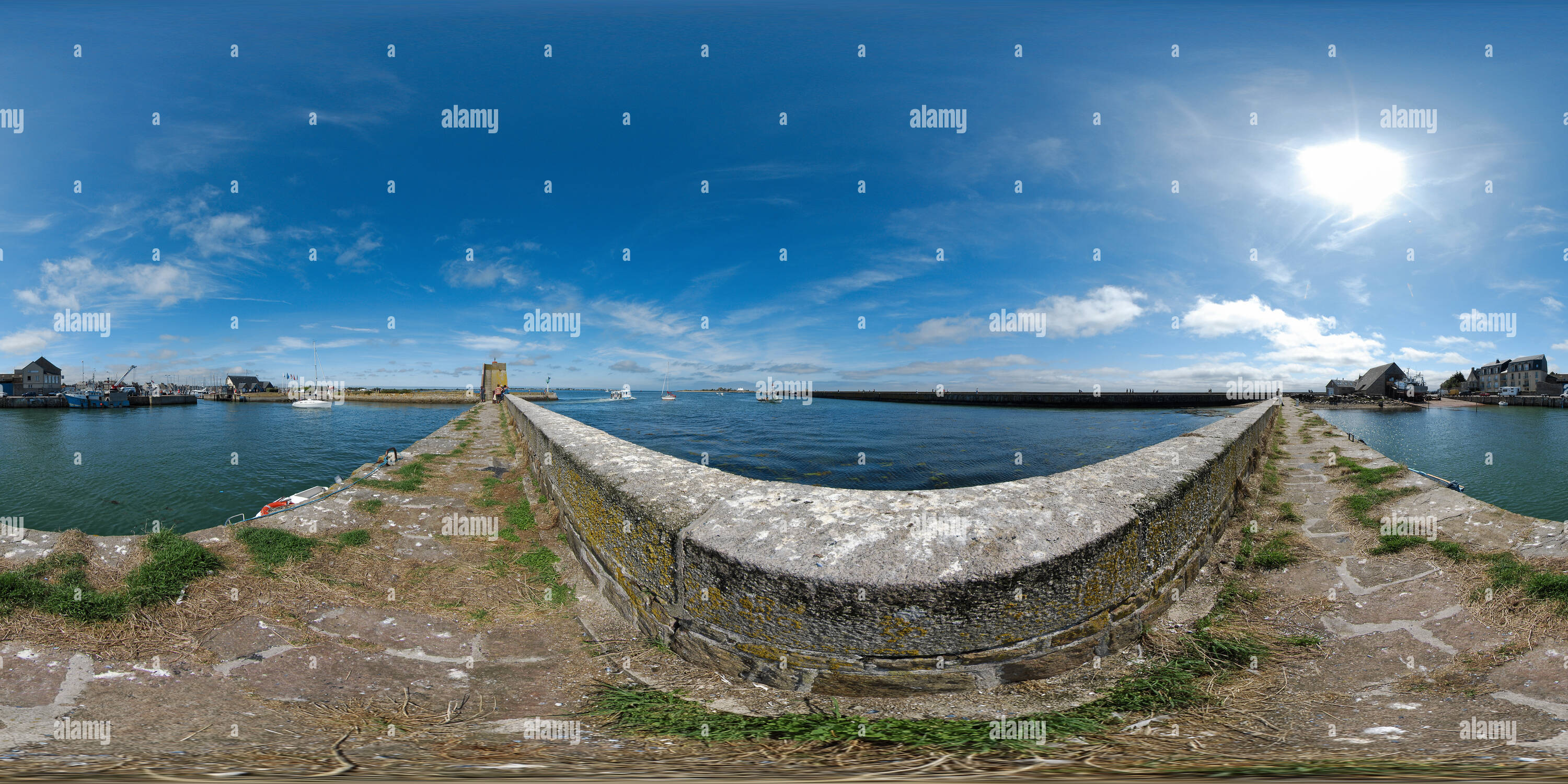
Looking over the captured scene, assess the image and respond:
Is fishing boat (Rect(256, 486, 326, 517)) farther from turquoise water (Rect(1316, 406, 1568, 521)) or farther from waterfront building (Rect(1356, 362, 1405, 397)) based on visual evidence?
waterfront building (Rect(1356, 362, 1405, 397))

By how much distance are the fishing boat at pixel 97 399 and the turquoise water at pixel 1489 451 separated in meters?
112

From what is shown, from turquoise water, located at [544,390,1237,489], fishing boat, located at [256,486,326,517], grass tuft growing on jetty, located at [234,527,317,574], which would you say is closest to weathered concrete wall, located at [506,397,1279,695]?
turquoise water, located at [544,390,1237,489]

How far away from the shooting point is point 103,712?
8.97 ft

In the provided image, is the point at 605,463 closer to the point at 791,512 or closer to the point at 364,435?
the point at 791,512

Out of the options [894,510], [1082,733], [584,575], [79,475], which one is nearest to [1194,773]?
[1082,733]

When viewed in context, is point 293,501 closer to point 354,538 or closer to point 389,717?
point 354,538

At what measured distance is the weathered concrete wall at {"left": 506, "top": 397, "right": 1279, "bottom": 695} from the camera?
270 centimetres

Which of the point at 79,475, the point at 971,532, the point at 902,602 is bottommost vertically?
the point at 79,475

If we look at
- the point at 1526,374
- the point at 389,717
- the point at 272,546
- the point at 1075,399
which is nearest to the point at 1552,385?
the point at 1526,374

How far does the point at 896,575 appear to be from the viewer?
267 centimetres

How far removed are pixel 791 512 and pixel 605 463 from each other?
260 cm

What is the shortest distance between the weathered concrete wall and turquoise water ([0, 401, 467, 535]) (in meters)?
12.6

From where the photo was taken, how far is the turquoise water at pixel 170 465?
437 inches

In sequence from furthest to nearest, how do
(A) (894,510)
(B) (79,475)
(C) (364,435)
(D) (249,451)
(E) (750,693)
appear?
(C) (364,435) → (D) (249,451) → (B) (79,475) → (A) (894,510) → (E) (750,693)
